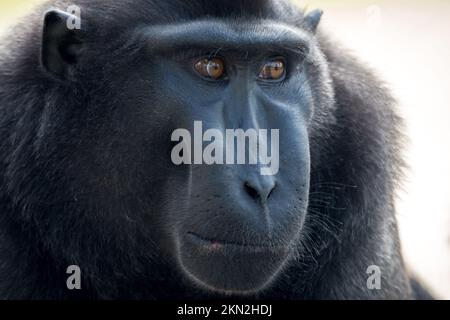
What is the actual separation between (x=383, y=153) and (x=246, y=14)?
4.38ft

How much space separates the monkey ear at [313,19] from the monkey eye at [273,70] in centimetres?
56

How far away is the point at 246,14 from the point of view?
558 cm

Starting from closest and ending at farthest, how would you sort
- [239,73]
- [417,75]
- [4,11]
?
[239,73], [417,75], [4,11]

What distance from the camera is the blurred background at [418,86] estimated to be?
968cm

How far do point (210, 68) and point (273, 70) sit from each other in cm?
42

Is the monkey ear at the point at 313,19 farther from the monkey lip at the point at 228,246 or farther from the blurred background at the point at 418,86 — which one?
the monkey lip at the point at 228,246

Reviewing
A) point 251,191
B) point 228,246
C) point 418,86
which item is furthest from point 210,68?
point 418,86

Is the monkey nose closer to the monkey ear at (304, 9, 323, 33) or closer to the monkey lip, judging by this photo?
the monkey lip

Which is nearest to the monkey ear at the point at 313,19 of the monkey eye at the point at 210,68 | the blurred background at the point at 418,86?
the blurred background at the point at 418,86

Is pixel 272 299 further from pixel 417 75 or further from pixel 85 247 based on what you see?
pixel 417 75

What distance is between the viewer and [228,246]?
4980mm

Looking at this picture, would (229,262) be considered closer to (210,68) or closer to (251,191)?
(251,191)

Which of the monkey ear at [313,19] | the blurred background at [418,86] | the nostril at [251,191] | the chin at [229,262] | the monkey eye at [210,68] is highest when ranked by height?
the blurred background at [418,86]

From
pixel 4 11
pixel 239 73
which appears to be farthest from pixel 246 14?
pixel 4 11
